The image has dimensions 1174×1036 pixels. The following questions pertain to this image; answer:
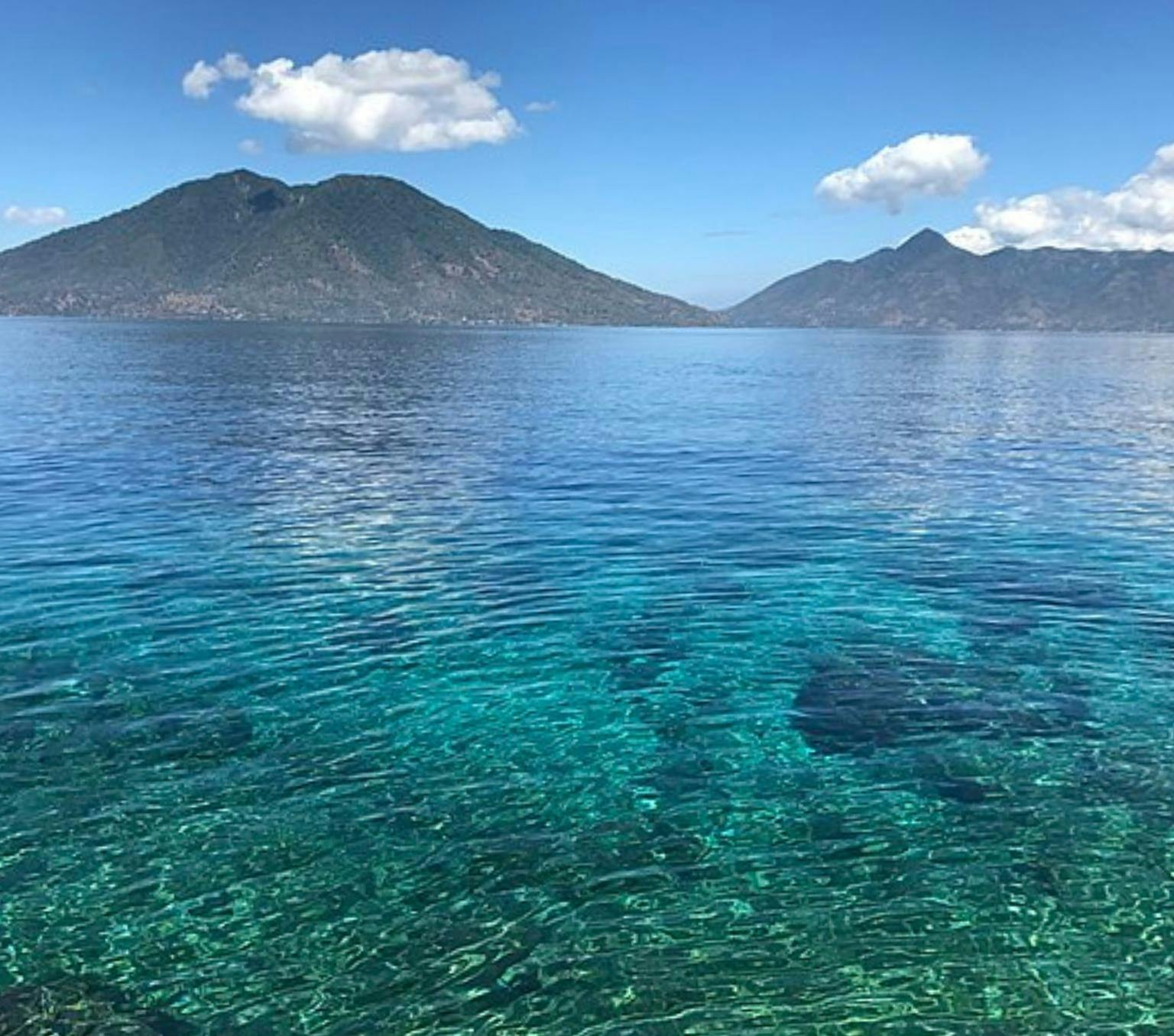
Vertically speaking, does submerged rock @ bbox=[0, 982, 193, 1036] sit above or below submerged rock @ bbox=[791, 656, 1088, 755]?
below

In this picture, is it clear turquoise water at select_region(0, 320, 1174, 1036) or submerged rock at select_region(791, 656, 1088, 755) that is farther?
submerged rock at select_region(791, 656, 1088, 755)

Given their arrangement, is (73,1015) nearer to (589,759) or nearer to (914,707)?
(589,759)

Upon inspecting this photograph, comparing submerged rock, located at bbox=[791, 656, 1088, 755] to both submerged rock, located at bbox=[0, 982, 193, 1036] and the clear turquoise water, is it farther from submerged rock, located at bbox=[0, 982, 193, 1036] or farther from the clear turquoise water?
submerged rock, located at bbox=[0, 982, 193, 1036]

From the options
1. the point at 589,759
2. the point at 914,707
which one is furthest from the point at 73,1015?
the point at 914,707

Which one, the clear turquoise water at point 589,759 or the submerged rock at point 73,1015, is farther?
the clear turquoise water at point 589,759

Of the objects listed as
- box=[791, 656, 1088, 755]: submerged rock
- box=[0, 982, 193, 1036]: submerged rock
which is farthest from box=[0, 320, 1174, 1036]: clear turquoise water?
box=[0, 982, 193, 1036]: submerged rock

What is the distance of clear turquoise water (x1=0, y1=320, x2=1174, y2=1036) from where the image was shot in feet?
47.2

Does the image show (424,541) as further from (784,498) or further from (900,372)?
(900,372)

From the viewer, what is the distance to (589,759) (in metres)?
21.3

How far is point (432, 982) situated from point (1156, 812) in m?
14.9

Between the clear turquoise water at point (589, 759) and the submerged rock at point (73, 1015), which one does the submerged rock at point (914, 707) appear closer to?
the clear turquoise water at point (589, 759)

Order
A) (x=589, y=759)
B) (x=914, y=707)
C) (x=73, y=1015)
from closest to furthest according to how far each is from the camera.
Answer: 1. (x=73, y=1015)
2. (x=589, y=759)
3. (x=914, y=707)

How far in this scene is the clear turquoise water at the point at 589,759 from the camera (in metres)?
14.4

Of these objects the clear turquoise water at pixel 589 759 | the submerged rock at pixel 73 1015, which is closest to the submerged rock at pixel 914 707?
the clear turquoise water at pixel 589 759
